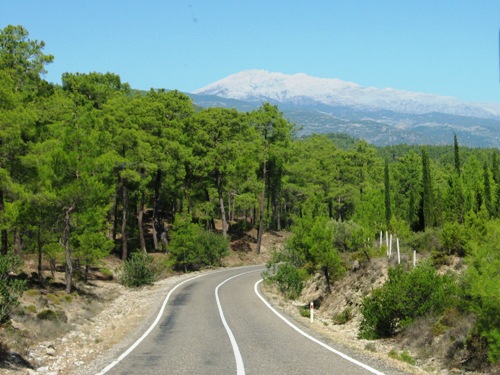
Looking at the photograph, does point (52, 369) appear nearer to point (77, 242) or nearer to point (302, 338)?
point (302, 338)

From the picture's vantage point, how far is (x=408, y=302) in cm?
1702

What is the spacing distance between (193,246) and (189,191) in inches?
379

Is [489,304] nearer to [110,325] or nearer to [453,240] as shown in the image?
[110,325]

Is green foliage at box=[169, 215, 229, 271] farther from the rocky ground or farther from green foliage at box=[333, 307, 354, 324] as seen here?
green foliage at box=[333, 307, 354, 324]

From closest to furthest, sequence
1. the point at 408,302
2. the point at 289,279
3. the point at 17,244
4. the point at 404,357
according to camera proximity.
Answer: the point at 404,357 → the point at 408,302 → the point at 17,244 → the point at 289,279

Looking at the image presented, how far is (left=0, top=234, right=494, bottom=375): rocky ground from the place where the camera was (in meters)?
12.7

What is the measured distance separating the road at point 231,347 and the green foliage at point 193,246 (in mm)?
16442

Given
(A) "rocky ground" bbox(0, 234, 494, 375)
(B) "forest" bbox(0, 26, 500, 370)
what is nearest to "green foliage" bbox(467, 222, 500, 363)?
(B) "forest" bbox(0, 26, 500, 370)

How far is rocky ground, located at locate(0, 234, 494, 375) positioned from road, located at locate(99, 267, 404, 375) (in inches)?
30.6

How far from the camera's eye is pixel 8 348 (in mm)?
13008

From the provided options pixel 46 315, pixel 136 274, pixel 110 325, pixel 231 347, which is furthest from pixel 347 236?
pixel 231 347

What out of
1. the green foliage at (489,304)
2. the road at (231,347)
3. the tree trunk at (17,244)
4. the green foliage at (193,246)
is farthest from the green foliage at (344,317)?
the green foliage at (193,246)

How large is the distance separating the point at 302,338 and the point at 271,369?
4.39 m

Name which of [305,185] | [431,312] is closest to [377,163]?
[305,185]
